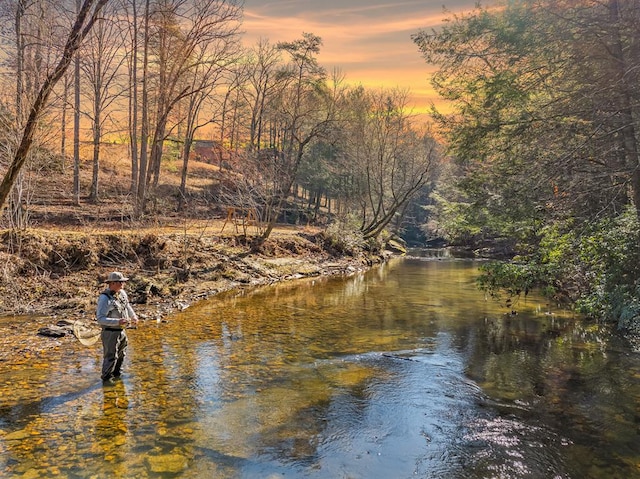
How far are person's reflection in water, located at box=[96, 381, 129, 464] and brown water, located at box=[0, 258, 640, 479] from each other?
0.03m

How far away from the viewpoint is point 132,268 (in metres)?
17.4

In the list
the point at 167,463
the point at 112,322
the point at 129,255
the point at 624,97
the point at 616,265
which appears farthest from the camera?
the point at 129,255

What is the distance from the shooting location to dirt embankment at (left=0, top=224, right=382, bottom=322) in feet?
44.8

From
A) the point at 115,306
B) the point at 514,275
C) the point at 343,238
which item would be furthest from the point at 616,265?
the point at 343,238

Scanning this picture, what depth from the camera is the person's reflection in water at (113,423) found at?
5902 mm

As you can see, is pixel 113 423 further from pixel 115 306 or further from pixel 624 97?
pixel 624 97

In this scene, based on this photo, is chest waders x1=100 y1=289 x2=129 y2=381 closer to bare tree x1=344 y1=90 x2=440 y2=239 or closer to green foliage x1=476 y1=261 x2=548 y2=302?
green foliage x1=476 y1=261 x2=548 y2=302

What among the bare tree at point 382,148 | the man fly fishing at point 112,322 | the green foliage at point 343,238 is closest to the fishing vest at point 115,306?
the man fly fishing at point 112,322

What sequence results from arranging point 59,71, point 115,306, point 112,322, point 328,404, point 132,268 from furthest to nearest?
point 132,268, point 59,71, point 115,306, point 112,322, point 328,404

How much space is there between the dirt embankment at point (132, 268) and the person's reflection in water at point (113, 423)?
5761 mm

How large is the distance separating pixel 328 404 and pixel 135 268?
12.4 metres

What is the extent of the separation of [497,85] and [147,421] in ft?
39.3

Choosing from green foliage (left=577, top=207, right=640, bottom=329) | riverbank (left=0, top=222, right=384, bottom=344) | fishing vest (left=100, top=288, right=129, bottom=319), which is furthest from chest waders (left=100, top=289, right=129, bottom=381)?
green foliage (left=577, top=207, right=640, bottom=329)

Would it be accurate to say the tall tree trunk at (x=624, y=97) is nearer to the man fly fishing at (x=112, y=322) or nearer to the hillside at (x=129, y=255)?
the man fly fishing at (x=112, y=322)
